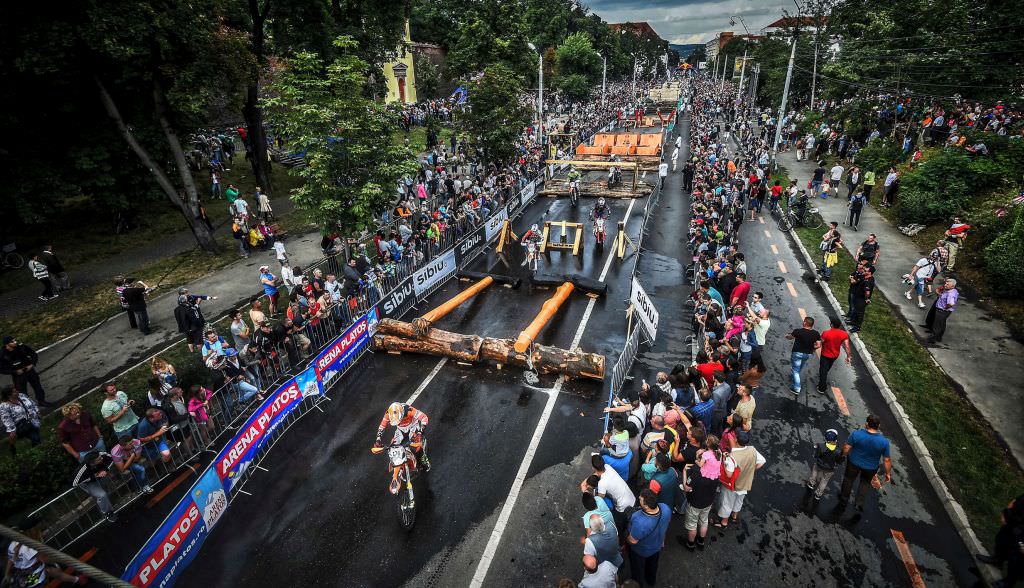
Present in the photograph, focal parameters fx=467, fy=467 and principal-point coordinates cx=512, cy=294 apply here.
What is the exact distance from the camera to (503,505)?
8.24 meters

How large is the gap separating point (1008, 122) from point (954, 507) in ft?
84.1

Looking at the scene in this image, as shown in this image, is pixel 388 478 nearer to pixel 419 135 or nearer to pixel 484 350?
pixel 484 350

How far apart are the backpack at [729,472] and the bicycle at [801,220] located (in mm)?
18129

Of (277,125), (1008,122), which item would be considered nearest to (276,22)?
(277,125)

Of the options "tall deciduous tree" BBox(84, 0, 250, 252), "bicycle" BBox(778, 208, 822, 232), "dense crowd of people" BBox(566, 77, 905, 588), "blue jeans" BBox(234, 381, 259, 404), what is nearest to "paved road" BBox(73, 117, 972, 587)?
"dense crowd of people" BBox(566, 77, 905, 588)

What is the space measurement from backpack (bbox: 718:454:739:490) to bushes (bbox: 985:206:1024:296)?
13.2 m

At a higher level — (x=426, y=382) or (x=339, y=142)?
(x=339, y=142)

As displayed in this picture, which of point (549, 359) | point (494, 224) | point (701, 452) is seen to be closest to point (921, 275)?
point (549, 359)

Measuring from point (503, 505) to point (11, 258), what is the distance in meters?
22.5

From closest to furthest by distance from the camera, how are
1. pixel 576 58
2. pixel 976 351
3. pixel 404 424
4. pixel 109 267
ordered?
pixel 404 424
pixel 976 351
pixel 109 267
pixel 576 58

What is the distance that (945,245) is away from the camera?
588 inches

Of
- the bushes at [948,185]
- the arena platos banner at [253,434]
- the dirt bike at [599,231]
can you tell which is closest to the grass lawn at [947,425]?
the bushes at [948,185]

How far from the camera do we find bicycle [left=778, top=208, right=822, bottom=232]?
70.1ft

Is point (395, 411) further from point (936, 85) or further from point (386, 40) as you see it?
point (936, 85)
